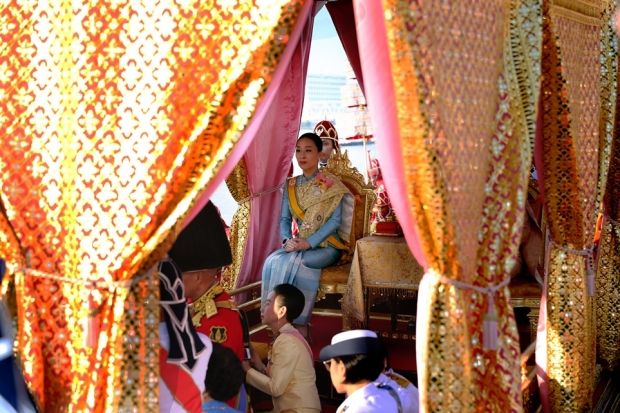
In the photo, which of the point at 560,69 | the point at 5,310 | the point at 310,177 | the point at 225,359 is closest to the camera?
the point at 5,310

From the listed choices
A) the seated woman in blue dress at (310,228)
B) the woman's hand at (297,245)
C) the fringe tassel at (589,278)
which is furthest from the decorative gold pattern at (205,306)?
the woman's hand at (297,245)

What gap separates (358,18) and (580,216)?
1694 millimetres

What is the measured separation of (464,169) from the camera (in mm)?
2352

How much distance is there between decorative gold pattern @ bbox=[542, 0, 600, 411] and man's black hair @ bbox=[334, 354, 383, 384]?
1.15 m

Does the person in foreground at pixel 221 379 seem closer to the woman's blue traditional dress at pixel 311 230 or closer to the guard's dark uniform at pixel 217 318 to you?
the guard's dark uniform at pixel 217 318

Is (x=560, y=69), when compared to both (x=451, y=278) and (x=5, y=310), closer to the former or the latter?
(x=451, y=278)

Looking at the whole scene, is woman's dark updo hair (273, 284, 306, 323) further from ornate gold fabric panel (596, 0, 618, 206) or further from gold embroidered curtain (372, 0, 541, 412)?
ornate gold fabric panel (596, 0, 618, 206)

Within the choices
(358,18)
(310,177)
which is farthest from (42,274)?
(310,177)

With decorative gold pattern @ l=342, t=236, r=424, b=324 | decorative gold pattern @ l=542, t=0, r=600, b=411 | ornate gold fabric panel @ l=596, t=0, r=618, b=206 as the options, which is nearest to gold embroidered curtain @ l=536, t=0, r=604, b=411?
decorative gold pattern @ l=542, t=0, r=600, b=411

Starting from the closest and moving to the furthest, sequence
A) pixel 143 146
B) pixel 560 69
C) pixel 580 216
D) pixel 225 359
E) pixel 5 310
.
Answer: pixel 143 146 → pixel 5 310 → pixel 225 359 → pixel 560 69 → pixel 580 216

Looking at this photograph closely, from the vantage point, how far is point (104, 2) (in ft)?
7.34

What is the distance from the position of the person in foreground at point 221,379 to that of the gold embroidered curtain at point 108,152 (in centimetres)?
52

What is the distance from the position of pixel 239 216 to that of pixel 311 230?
0.73m

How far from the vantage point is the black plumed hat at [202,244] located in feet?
8.70
